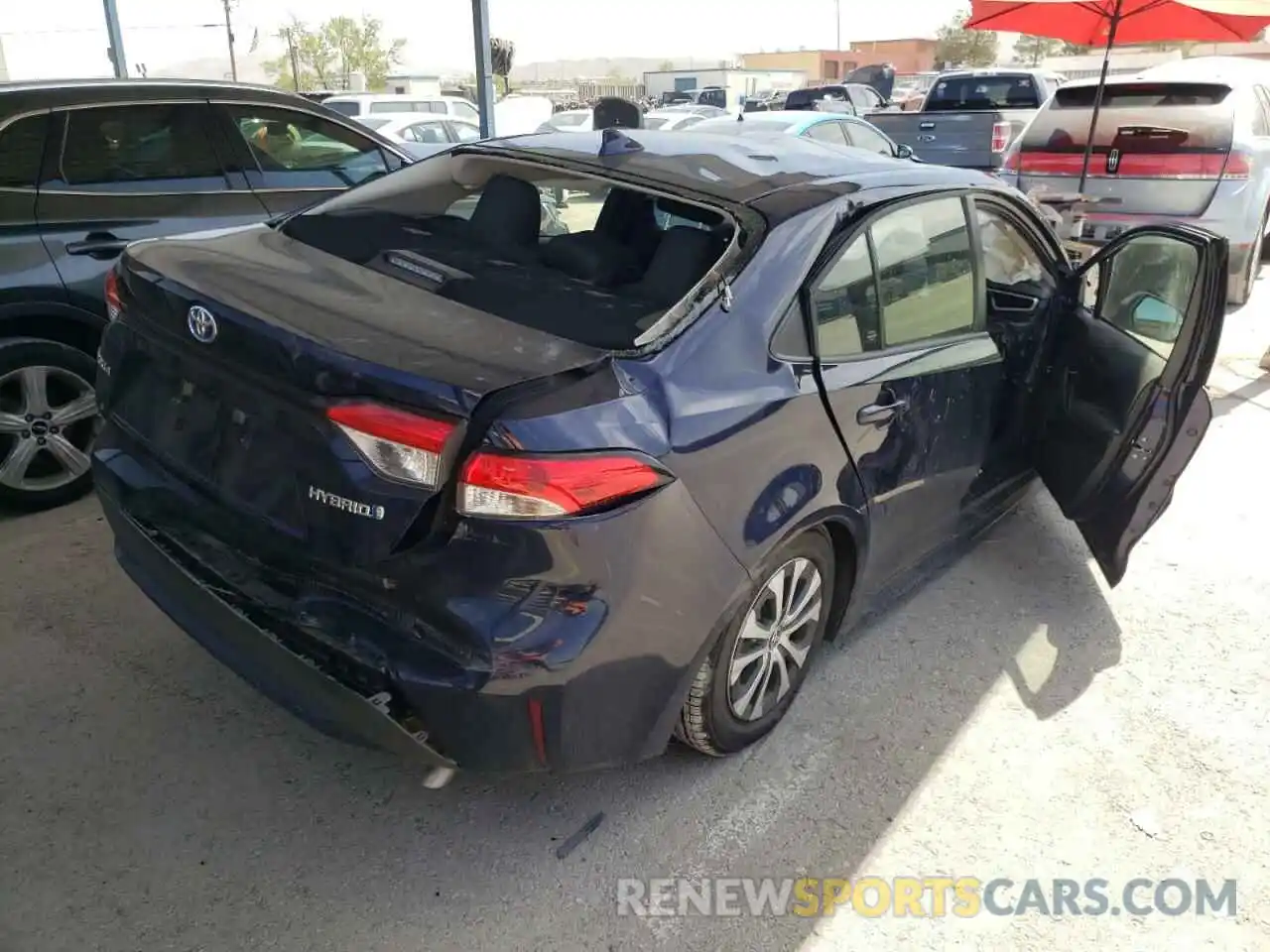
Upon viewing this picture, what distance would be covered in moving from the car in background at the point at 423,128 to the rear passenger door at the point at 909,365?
36.4 feet

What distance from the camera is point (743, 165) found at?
286 centimetres

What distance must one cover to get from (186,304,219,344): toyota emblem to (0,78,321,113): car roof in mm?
2203

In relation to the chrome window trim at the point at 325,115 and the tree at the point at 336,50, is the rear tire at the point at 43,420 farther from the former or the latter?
the tree at the point at 336,50

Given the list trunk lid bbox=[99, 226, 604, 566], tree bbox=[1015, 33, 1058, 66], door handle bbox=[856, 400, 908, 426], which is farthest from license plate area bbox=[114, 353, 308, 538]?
tree bbox=[1015, 33, 1058, 66]

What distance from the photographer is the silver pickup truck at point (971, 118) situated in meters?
12.4

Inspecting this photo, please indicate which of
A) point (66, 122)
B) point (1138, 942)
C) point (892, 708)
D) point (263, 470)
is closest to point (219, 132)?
point (66, 122)

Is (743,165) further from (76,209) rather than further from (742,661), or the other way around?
(76,209)

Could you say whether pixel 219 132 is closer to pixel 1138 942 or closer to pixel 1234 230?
pixel 1138 942

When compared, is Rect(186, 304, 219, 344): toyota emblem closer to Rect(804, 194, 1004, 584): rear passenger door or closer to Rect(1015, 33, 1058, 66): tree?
Rect(804, 194, 1004, 584): rear passenger door

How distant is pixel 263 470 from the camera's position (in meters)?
2.25

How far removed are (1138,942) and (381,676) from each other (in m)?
1.83

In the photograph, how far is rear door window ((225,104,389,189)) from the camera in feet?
15.0

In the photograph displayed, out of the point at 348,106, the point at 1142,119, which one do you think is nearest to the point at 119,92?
the point at 1142,119

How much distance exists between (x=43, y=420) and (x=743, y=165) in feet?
9.63
